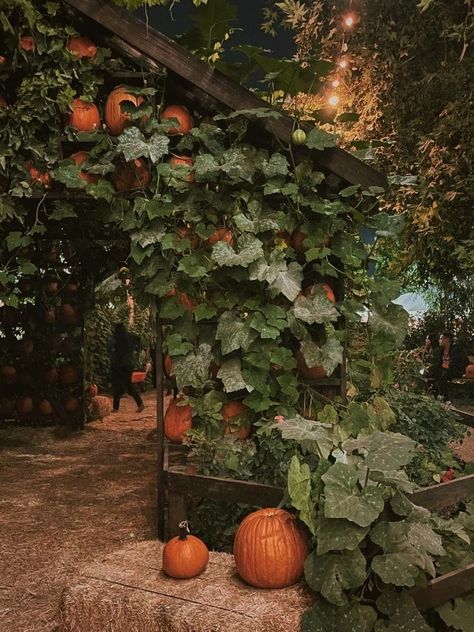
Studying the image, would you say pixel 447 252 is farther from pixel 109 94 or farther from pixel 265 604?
pixel 265 604

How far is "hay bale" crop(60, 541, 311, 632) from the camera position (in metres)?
2.88

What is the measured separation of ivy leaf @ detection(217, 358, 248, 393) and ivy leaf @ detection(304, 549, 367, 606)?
1299 mm

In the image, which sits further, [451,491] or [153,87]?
[153,87]

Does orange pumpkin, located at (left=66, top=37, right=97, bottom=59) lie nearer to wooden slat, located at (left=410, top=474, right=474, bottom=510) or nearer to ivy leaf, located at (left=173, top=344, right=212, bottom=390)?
ivy leaf, located at (left=173, top=344, right=212, bottom=390)

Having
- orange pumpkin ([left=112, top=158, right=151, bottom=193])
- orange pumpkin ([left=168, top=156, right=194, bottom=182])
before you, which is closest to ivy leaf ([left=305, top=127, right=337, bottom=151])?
orange pumpkin ([left=168, top=156, right=194, bottom=182])

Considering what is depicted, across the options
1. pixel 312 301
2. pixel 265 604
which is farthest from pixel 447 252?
pixel 265 604

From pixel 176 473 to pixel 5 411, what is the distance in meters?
5.87

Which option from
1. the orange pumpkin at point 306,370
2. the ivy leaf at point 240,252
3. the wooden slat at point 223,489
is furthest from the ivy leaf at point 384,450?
the ivy leaf at point 240,252

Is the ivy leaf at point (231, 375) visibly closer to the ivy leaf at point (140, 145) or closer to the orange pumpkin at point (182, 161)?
the orange pumpkin at point (182, 161)

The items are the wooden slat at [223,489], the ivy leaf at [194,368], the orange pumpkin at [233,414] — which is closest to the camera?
the wooden slat at [223,489]

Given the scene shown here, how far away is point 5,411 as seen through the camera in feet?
29.8

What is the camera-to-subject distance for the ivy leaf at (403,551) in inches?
114

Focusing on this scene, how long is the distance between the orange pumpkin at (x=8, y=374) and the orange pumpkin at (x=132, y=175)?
5358 millimetres

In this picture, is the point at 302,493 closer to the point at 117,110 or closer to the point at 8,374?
the point at 117,110
